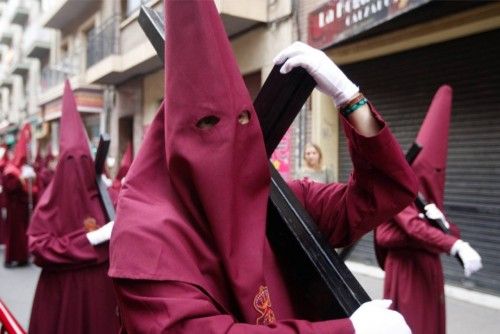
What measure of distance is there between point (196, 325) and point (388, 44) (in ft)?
20.7

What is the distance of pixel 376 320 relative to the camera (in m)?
1.33

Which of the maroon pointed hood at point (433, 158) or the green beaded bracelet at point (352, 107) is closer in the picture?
the green beaded bracelet at point (352, 107)

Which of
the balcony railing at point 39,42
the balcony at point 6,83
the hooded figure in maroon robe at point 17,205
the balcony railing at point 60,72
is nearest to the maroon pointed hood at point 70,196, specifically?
the hooded figure in maroon robe at point 17,205

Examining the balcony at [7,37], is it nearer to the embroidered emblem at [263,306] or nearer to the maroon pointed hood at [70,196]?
the maroon pointed hood at [70,196]

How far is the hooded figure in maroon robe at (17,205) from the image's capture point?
8.48 m

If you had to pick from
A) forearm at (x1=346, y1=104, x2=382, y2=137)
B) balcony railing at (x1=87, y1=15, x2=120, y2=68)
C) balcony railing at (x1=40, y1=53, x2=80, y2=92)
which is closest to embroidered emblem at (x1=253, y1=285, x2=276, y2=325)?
forearm at (x1=346, y1=104, x2=382, y2=137)

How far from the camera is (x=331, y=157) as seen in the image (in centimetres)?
819

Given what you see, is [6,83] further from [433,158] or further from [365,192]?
[365,192]

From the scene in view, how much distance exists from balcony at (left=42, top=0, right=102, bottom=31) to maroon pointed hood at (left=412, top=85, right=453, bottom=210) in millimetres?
14067

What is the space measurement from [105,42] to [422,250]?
40.7 ft

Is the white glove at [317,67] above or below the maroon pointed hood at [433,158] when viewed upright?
above

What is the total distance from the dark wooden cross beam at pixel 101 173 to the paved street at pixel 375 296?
2.58 meters

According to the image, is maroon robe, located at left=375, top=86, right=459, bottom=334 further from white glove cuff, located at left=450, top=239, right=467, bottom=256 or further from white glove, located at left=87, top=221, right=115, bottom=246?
white glove, located at left=87, top=221, right=115, bottom=246

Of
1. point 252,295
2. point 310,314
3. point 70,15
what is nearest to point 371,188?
point 310,314
